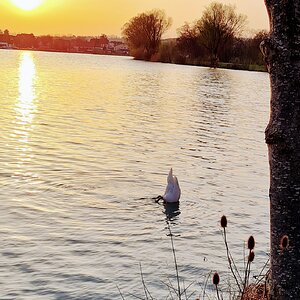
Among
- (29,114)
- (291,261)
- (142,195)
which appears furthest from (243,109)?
(291,261)

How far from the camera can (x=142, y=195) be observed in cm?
1068

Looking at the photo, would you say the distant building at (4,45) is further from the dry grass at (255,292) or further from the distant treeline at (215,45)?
the dry grass at (255,292)

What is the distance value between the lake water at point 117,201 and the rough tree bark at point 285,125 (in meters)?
3.39

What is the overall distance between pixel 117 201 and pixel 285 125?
7.06m

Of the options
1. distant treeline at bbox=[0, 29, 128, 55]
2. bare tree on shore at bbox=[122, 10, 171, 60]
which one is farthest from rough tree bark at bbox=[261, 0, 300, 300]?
distant treeline at bbox=[0, 29, 128, 55]

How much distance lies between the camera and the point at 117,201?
10117 mm

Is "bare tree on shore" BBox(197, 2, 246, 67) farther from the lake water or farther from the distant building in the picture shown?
the distant building

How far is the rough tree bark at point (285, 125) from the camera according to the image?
3.19 m

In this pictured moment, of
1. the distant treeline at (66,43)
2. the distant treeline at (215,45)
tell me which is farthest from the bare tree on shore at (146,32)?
the distant treeline at (66,43)

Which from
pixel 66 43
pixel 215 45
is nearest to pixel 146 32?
pixel 215 45

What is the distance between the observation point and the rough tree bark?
319 centimetres

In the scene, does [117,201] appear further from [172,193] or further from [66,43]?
[66,43]

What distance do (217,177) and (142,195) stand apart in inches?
98.3

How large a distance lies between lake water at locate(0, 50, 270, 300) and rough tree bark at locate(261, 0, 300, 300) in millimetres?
3392
